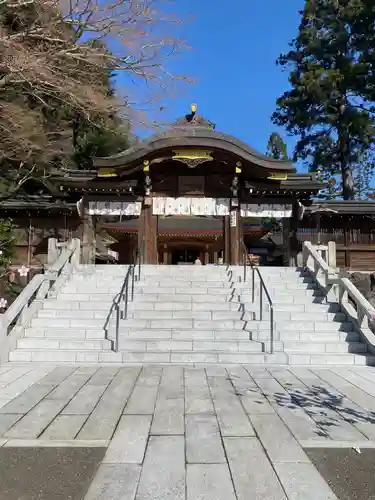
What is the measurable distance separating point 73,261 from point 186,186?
15.9 feet

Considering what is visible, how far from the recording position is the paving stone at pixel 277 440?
10.6 ft

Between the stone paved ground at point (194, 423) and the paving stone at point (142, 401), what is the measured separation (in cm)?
1

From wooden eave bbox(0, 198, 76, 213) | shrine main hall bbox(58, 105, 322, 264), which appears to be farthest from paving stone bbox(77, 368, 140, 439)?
wooden eave bbox(0, 198, 76, 213)

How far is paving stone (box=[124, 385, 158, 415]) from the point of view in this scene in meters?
4.29

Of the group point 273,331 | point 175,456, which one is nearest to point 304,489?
point 175,456

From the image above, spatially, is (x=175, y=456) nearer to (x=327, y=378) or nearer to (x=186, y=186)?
(x=327, y=378)

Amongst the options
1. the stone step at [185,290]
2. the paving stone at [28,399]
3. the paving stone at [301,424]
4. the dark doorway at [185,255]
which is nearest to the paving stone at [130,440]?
the paving stone at [28,399]

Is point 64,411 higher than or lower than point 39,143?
lower

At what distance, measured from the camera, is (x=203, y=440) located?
352 cm

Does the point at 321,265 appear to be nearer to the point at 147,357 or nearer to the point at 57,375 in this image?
the point at 147,357

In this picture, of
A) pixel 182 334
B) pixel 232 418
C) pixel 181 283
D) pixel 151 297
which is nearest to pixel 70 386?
pixel 232 418

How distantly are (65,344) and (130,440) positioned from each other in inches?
162

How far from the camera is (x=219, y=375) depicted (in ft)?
19.5

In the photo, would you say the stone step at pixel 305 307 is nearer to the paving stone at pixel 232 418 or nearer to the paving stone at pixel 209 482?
Result: the paving stone at pixel 232 418
